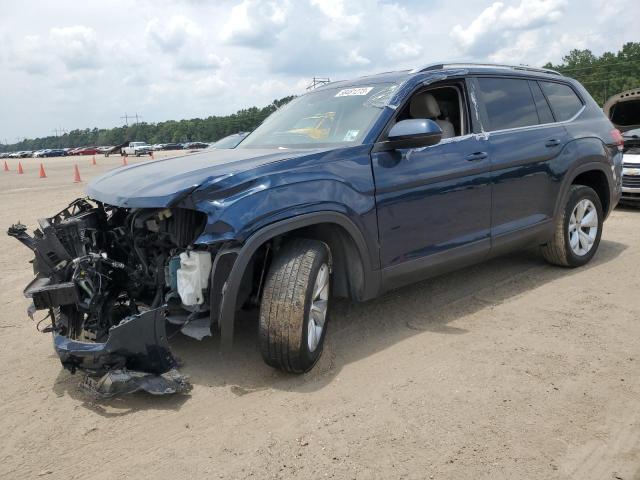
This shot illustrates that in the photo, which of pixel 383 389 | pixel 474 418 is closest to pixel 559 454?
pixel 474 418

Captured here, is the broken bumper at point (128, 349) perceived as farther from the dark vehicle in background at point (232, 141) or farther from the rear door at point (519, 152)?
the rear door at point (519, 152)

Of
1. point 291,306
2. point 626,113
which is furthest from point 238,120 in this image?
point 291,306

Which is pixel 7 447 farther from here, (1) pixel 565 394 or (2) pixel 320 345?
(1) pixel 565 394

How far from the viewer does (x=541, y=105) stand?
5.17 meters

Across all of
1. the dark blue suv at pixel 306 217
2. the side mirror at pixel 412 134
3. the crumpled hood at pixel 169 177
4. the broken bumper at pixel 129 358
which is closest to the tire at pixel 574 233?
the dark blue suv at pixel 306 217

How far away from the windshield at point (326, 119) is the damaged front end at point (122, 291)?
3.88 feet

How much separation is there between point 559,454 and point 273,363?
1.63 meters

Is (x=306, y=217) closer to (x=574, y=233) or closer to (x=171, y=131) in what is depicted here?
(x=574, y=233)

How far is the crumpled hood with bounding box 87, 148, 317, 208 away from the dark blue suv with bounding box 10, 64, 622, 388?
0.05 feet

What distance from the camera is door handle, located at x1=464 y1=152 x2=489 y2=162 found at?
14.0ft

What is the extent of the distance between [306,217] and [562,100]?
3541mm

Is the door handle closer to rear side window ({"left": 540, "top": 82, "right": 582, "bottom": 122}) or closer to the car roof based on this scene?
the car roof

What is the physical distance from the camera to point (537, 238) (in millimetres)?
5027

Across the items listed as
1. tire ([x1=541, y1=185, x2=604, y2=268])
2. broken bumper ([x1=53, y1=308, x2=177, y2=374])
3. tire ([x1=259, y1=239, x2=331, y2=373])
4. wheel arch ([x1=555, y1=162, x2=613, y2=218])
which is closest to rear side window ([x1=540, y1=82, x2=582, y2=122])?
wheel arch ([x1=555, y1=162, x2=613, y2=218])
